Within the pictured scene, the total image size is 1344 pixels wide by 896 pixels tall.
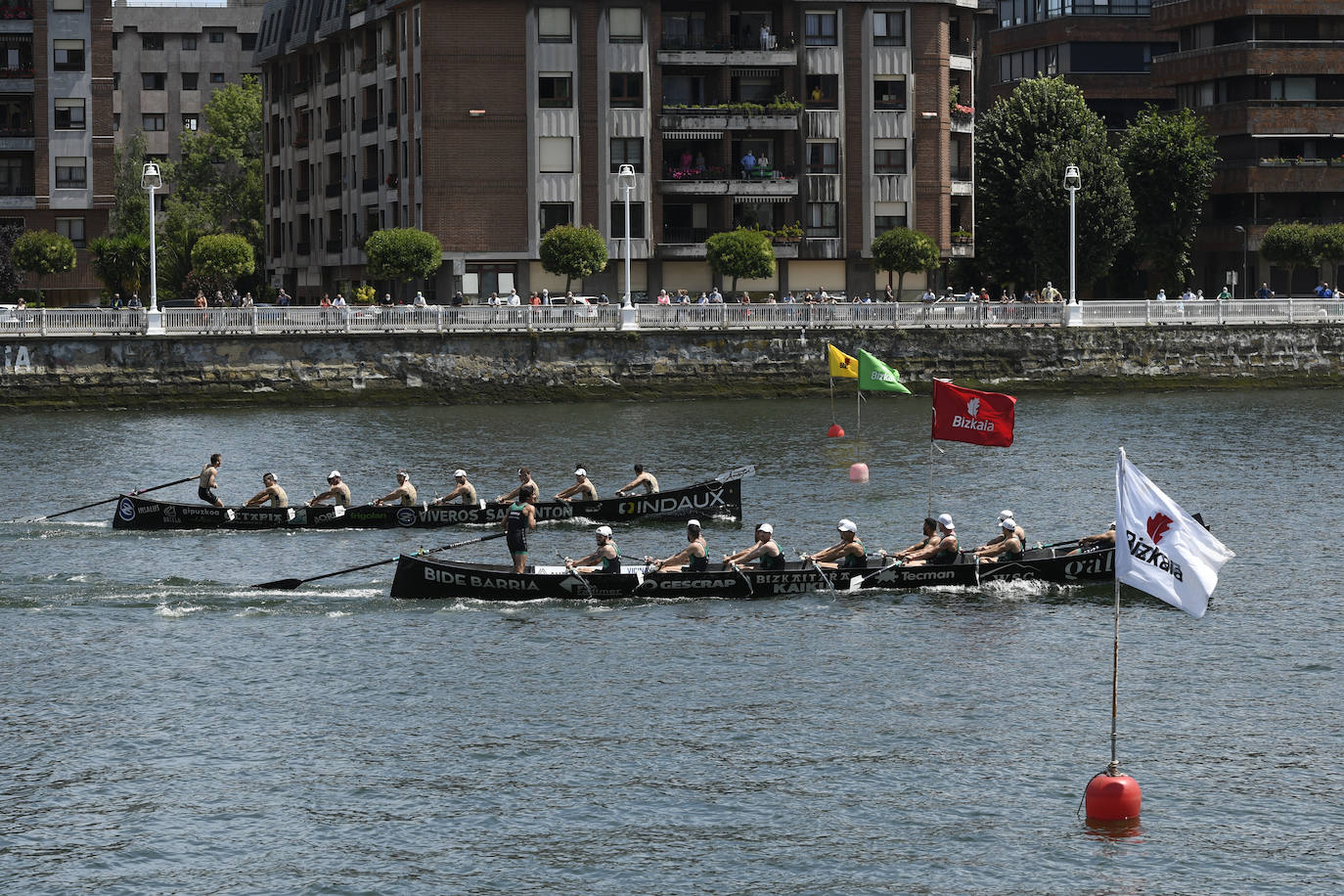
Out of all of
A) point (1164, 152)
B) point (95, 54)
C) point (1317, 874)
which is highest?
point (95, 54)

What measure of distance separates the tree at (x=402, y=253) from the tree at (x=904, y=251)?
75.0ft

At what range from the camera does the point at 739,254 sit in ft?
305

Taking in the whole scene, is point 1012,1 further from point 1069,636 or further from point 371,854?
point 371,854

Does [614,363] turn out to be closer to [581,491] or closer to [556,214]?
[556,214]

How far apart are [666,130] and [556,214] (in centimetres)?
725

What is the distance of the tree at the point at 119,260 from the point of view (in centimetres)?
10506

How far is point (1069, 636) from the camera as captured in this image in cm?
3622

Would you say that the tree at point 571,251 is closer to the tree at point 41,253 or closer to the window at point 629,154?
the window at point 629,154

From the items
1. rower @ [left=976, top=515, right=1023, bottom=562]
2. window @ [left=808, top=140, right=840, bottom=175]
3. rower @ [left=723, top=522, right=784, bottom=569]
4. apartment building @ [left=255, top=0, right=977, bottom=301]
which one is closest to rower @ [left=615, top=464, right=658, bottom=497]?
rower @ [left=723, top=522, right=784, bottom=569]

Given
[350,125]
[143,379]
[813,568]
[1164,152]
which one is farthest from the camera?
[350,125]

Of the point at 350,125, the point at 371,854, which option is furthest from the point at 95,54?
the point at 371,854

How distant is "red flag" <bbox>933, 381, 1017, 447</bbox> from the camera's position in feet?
143

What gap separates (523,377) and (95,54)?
1633 inches

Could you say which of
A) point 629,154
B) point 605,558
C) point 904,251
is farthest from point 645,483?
point 629,154
